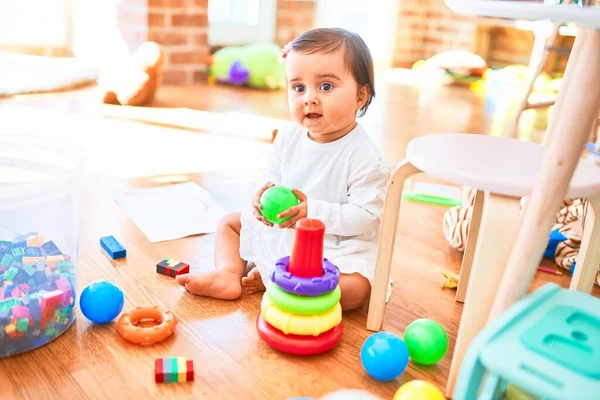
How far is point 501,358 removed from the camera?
2.26 feet

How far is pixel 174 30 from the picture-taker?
2.95 meters

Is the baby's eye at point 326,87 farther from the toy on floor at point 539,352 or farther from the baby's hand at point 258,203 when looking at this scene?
the toy on floor at point 539,352

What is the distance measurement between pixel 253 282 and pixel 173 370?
306mm

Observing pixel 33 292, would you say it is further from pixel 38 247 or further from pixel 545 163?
pixel 545 163

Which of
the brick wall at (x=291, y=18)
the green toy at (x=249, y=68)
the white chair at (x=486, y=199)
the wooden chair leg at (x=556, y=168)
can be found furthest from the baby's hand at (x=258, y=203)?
the brick wall at (x=291, y=18)

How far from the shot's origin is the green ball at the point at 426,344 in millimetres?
945

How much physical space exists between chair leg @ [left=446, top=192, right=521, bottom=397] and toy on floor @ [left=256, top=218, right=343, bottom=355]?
205 mm

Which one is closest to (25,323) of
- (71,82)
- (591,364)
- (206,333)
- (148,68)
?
(206,333)

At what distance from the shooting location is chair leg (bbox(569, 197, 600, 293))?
95cm

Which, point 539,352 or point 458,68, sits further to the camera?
point 458,68

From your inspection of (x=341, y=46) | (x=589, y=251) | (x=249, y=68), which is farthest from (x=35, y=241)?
(x=249, y=68)

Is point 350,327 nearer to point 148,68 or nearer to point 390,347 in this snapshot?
point 390,347

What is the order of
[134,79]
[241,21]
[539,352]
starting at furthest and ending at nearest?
[241,21], [134,79], [539,352]

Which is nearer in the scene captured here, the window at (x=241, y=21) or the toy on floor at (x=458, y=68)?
the window at (x=241, y=21)
